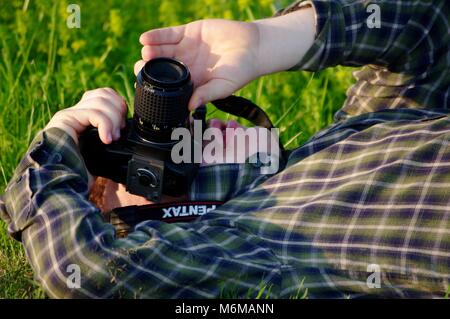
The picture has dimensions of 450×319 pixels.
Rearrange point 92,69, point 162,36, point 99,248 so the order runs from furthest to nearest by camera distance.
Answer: point 92,69 < point 162,36 < point 99,248

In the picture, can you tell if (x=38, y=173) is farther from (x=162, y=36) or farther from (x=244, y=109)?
(x=244, y=109)

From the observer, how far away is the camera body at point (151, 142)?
2.21 meters

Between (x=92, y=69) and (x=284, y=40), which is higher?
(x=284, y=40)

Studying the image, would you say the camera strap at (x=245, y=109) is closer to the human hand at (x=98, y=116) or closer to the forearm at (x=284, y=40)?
the forearm at (x=284, y=40)

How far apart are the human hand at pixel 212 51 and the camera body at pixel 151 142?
10 cm

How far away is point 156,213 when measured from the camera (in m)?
2.39

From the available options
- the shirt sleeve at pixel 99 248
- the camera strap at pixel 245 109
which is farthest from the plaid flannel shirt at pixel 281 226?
the camera strap at pixel 245 109

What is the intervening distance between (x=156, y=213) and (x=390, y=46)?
823mm

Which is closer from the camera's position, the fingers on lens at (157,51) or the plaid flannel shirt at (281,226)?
the plaid flannel shirt at (281,226)

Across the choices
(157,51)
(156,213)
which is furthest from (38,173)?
(157,51)

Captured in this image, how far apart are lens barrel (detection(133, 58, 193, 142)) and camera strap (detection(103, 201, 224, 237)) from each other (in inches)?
8.1

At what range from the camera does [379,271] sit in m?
2.23

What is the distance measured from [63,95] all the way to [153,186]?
1062 millimetres

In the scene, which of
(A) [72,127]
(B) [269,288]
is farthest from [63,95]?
(B) [269,288]
